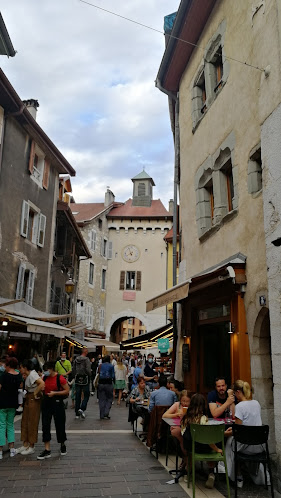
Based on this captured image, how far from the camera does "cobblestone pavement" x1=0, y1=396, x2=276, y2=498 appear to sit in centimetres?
500

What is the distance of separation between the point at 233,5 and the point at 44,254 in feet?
39.5

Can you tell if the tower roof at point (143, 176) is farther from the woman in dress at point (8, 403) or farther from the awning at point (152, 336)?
the woman in dress at point (8, 403)

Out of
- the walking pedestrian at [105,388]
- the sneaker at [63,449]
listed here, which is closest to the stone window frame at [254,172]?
the sneaker at [63,449]

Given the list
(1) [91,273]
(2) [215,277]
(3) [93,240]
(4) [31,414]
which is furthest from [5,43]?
(1) [91,273]

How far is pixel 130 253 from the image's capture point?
117 feet

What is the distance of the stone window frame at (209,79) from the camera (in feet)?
29.3

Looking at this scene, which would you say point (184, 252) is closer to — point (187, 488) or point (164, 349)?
point (164, 349)

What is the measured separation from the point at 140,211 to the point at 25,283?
2232 centimetres

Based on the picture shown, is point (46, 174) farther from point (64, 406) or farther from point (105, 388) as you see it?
point (64, 406)

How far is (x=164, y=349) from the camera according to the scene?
49.0 ft

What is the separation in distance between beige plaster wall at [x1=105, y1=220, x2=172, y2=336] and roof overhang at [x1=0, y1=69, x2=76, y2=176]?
15.6 metres

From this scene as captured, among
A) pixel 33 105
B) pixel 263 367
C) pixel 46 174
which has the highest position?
pixel 33 105

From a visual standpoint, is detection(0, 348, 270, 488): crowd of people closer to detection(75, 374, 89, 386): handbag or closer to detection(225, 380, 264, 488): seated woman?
detection(225, 380, 264, 488): seated woman

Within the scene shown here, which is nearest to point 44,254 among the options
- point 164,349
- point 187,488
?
point 164,349
